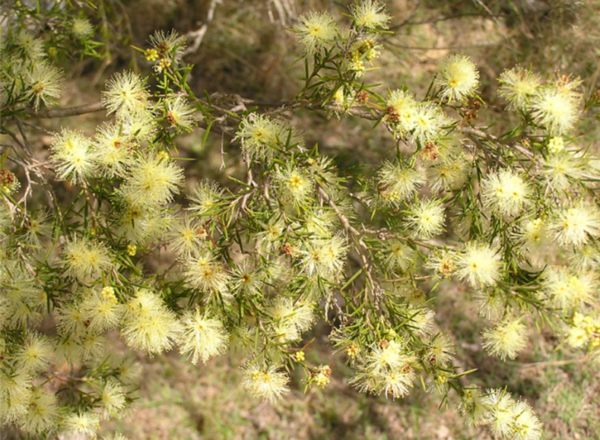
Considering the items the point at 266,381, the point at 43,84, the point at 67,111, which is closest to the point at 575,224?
the point at 266,381

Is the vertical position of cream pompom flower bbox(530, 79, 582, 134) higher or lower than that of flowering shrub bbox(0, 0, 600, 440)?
higher

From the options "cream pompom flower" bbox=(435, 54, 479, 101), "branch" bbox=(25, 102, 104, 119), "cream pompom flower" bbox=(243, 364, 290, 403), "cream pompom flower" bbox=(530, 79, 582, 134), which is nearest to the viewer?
"cream pompom flower" bbox=(530, 79, 582, 134)

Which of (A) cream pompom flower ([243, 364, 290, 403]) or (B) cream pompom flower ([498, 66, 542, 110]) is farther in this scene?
(A) cream pompom flower ([243, 364, 290, 403])

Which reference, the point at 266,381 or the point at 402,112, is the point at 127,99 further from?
the point at 266,381

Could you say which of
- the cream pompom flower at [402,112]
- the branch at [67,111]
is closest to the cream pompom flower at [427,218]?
the cream pompom flower at [402,112]

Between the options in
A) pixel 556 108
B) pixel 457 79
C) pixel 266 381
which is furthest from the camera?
pixel 266 381

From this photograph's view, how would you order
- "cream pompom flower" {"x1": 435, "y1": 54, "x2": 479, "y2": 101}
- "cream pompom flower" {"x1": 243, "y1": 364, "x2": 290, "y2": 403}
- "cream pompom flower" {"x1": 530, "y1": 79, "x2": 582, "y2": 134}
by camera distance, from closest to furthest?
"cream pompom flower" {"x1": 530, "y1": 79, "x2": 582, "y2": 134} → "cream pompom flower" {"x1": 435, "y1": 54, "x2": 479, "y2": 101} → "cream pompom flower" {"x1": 243, "y1": 364, "x2": 290, "y2": 403}

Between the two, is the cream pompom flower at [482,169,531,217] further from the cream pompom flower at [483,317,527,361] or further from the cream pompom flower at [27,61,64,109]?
the cream pompom flower at [27,61,64,109]

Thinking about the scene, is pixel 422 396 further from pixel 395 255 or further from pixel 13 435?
pixel 13 435

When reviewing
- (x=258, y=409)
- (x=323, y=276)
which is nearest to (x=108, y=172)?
(x=323, y=276)

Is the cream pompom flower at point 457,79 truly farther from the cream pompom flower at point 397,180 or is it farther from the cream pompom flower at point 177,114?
the cream pompom flower at point 177,114

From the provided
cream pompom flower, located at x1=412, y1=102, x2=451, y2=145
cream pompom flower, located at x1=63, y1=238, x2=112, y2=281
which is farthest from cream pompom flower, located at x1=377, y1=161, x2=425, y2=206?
cream pompom flower, located at x1=63, y1=238, x2=112, y2=281
